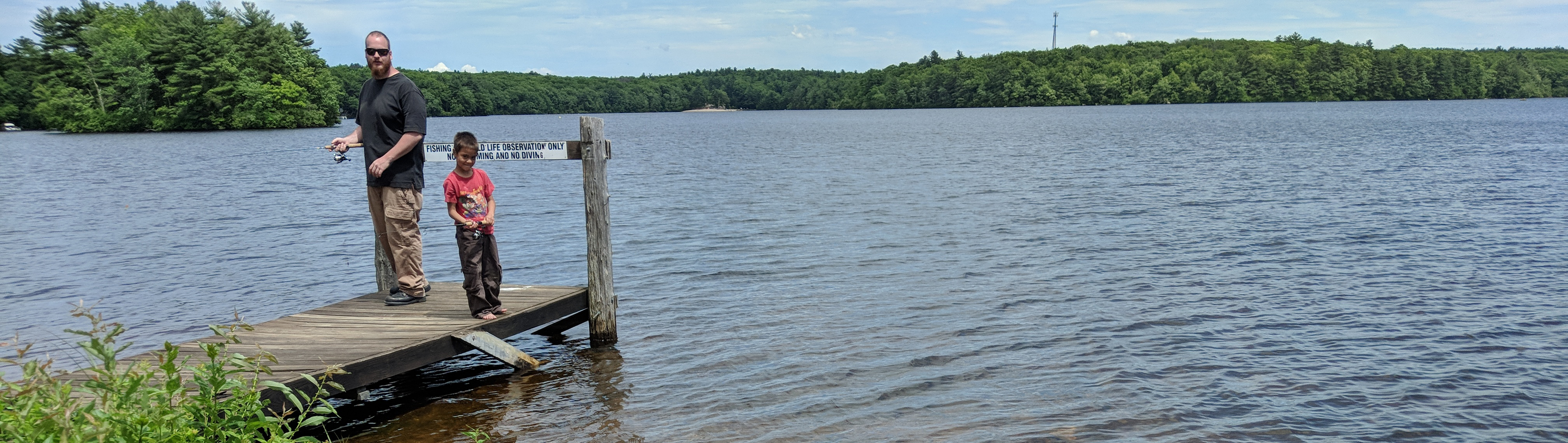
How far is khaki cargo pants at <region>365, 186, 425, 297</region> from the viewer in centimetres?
722

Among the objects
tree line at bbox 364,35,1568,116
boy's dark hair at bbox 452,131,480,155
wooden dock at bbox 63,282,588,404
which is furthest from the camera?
tree line at bbox 364,35,1568,116

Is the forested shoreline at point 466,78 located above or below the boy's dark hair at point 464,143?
above

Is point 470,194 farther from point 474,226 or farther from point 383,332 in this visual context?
point 383,332

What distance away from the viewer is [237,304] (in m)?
11.8

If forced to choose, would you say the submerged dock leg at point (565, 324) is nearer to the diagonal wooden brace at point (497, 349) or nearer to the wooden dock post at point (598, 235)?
the wooden dock post at point (598, 235)

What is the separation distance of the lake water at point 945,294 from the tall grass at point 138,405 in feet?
7.35

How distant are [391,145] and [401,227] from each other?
2.15 feet

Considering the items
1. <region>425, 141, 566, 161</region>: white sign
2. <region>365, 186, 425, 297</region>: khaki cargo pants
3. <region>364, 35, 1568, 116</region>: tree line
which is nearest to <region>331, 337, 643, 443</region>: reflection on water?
<region>365, 186, 425, 297</region>: khaki cargo pants

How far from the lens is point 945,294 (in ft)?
38.0

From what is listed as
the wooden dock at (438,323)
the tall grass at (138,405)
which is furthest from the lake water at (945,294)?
the tall grass at (138,405)

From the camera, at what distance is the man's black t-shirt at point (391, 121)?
22.6 ft

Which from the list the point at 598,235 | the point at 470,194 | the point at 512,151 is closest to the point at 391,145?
the point at 470,194

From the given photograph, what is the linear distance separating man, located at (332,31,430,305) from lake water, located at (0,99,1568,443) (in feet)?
4.35

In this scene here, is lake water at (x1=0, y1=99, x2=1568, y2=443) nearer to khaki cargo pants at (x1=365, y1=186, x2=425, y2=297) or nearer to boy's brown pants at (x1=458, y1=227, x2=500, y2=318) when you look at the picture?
boy's brown pants at (x1=458, y1=227, x2=500, y2=318)
